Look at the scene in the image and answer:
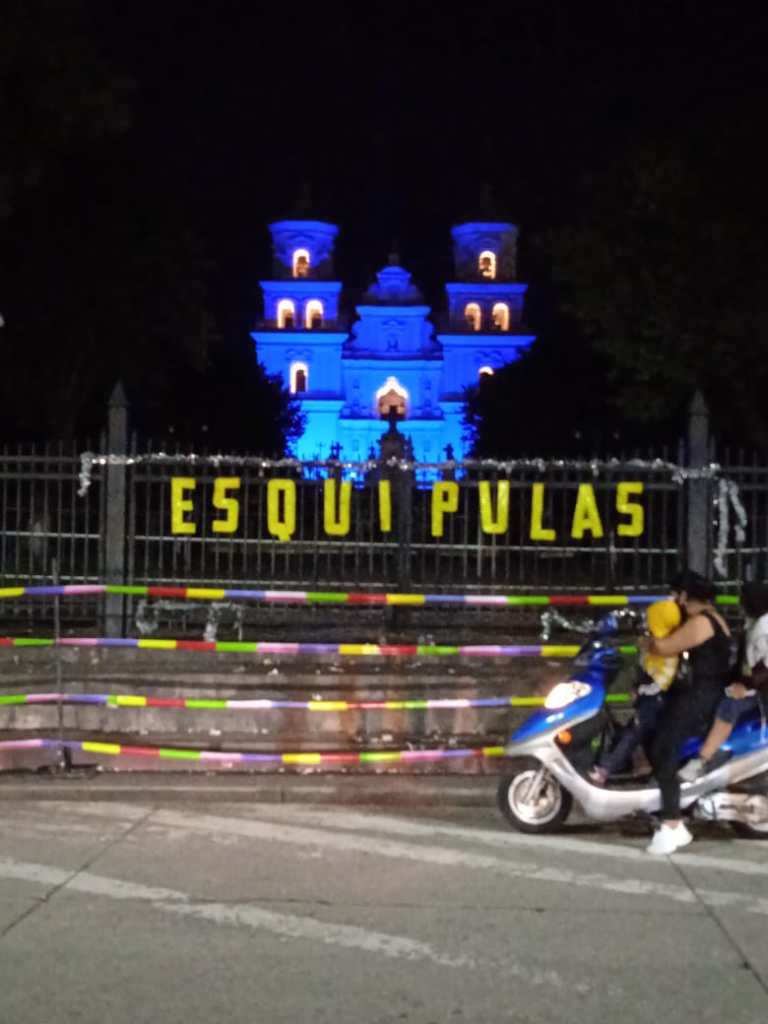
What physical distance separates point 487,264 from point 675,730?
83400mm

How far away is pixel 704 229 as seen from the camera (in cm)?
2450

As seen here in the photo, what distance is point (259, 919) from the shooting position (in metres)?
6.27

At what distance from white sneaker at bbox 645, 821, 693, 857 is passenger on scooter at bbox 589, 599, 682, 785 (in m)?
0.45

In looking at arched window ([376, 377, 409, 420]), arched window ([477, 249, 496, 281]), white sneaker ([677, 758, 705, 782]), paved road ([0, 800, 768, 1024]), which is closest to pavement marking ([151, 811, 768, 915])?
paved road ([0, 800, 768, 1024])

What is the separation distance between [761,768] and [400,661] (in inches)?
154

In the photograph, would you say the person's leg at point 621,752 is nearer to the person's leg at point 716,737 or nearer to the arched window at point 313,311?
the person's leg at point 716,737

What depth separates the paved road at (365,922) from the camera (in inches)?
204

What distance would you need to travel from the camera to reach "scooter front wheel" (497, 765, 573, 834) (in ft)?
26.6

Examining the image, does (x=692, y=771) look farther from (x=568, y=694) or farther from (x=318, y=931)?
(x=318, y=931)

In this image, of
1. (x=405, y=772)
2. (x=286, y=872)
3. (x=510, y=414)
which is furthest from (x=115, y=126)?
(x=510, y=414)

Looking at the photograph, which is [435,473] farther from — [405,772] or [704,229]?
[704,229]

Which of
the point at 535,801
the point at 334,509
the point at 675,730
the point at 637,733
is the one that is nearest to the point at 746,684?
the point at 675,730

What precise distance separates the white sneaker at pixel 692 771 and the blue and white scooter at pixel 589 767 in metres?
0.04

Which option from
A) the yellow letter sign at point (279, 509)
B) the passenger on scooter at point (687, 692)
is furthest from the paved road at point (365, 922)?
the yellow letter sign at point (279, 509)
